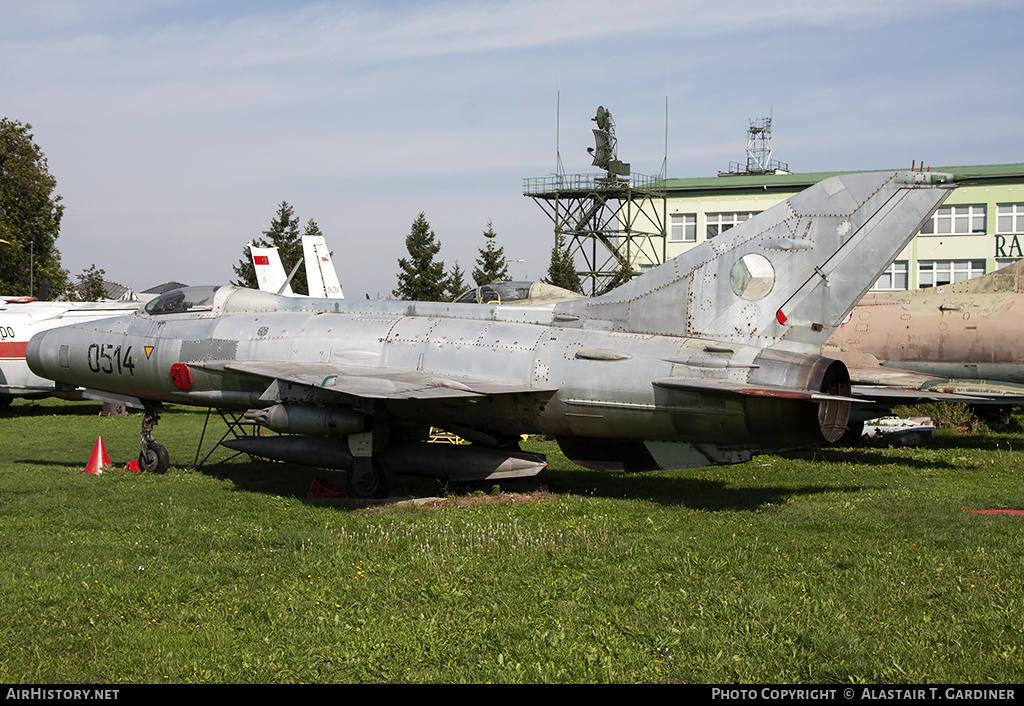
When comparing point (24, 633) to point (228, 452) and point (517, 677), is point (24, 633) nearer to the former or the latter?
point (517, 677)

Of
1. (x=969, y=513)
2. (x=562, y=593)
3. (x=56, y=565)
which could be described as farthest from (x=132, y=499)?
(x=969, y=513)

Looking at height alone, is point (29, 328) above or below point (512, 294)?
below

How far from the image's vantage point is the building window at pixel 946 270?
140ft

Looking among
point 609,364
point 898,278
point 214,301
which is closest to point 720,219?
point 898,278

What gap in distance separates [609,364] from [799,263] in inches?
122

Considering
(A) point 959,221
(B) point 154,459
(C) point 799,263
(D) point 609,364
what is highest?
(A) point 959,221

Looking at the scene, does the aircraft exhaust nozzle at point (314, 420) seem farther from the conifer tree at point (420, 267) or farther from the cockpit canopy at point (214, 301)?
the conifer tree at point (420, 267)

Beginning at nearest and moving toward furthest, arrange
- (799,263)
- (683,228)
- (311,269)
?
1. (799,263)
2. (311,269)
3. (683,228)

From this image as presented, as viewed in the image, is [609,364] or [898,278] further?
[898,278]

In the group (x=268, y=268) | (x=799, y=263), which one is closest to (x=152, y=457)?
(x=799, y=263)

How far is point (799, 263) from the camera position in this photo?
1210 centimetres

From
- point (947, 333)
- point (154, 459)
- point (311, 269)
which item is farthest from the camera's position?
point (311, 269)

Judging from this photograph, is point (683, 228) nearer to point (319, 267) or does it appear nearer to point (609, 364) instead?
point (319, 267)

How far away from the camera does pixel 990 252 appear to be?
4203 centimetres
